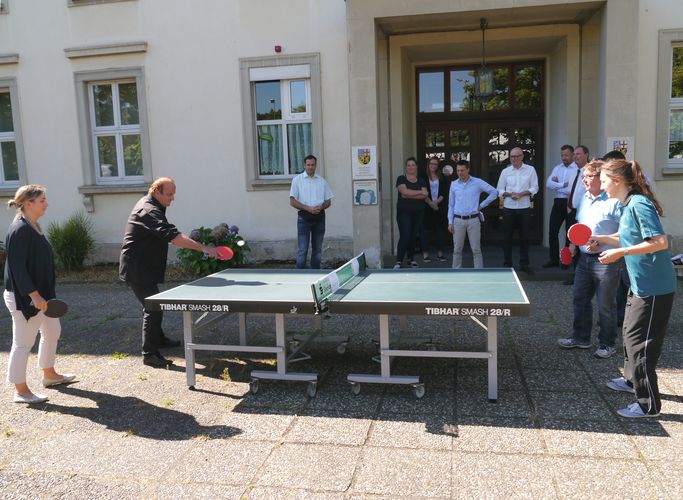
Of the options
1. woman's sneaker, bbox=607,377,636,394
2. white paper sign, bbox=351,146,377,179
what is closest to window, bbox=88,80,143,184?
white paper sign, bbox=351,146,377,179

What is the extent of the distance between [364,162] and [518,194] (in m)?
2.42

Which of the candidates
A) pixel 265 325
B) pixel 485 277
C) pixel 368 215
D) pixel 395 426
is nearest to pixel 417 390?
pixel 395 426

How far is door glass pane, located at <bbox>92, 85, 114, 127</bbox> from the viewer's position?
1163 cm

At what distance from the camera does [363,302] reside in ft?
14.2

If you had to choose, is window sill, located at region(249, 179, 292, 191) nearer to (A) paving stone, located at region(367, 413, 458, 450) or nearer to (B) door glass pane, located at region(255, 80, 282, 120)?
(B) door glass pane, located at region(255, 80, 282, 120)

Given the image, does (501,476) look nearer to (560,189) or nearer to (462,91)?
(560,189)

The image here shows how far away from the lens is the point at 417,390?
460 cm

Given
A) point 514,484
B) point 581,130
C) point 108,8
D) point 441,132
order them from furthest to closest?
point 441,132 < point 108,8 < point 581,130 < point 514,484

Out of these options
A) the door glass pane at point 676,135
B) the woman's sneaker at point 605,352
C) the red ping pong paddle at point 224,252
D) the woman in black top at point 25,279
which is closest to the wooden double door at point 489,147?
the door glass pane at point 676,135

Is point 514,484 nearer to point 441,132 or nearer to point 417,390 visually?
point 417,390

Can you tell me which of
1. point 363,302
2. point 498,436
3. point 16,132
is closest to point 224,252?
point 363,302

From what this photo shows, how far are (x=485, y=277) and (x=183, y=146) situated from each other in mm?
7504

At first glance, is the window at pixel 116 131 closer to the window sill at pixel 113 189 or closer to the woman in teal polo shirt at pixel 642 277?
the window sill at pixel 113 189

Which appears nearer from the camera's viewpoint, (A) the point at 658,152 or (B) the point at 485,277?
(B) the point at 485,277
